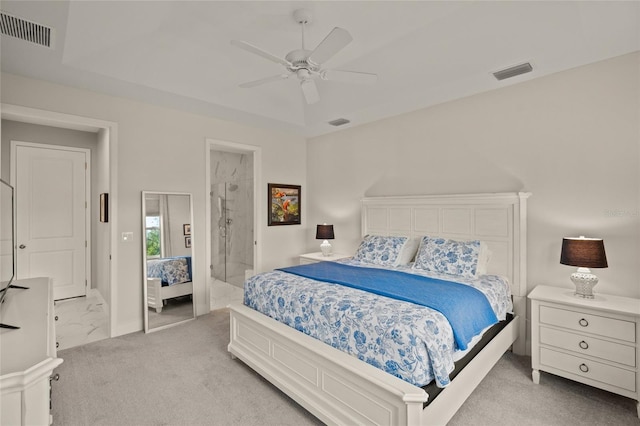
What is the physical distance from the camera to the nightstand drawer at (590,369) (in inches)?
89.8

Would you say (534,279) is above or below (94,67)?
below

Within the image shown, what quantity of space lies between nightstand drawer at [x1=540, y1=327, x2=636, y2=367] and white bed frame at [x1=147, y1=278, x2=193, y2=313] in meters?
3.94

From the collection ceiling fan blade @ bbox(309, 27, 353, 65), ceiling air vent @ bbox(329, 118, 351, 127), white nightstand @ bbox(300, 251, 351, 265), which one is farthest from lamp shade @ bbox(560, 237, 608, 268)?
ceiling air vent @ bbox(329, 118, 351, 127)

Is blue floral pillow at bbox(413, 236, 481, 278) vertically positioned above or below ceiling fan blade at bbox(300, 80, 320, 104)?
→ below

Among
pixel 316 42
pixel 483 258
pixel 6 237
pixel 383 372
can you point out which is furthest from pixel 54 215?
pixel 483 258

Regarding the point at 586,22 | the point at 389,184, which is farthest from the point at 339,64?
the point at 586,22

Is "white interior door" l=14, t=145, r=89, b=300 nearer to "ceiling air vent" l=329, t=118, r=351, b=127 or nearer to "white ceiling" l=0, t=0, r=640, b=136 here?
"white ceiling" l=0, t=0, r=640, b=136

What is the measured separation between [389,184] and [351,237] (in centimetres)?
105

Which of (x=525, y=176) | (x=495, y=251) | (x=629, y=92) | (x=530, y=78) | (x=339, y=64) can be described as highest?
(x=339, y=64)

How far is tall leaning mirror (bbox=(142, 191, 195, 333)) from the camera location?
3.85 metres

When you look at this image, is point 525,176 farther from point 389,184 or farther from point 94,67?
point 94,67

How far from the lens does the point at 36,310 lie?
1.82 meters

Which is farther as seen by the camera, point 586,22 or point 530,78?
point 530,78

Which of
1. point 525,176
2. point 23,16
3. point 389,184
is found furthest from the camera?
point 389,184
